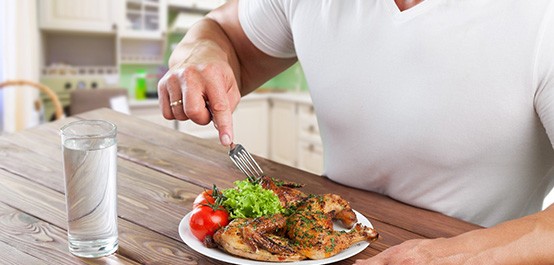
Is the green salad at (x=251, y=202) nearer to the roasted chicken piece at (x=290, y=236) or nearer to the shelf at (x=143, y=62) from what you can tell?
the roasted chicken piece at (x=290, y=236)

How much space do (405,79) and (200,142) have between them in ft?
2.11

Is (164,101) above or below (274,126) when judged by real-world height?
above

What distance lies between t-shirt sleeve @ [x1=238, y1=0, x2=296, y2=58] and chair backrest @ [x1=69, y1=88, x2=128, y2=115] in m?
2.77

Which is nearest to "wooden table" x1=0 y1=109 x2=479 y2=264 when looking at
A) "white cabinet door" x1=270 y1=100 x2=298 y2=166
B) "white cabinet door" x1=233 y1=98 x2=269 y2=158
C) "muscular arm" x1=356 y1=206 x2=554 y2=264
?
"muscular arm" x1=356 y1=206 x2=554 y2=264

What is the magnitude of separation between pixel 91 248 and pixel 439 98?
29.9 inches

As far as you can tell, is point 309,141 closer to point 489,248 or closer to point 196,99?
point 196,99

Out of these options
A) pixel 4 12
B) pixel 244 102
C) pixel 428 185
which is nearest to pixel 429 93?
pixel 428 185

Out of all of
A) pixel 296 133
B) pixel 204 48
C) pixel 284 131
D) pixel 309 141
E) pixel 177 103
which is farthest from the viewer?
Answer: pixel 284 131

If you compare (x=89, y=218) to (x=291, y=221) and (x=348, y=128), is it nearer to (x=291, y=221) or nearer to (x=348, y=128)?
(x=291, y=221)

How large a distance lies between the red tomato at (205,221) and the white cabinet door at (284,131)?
4.43m

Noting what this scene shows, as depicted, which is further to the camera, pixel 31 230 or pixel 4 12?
pixel 4 12

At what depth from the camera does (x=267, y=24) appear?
1.60 metres

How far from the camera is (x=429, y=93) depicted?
4.09ft

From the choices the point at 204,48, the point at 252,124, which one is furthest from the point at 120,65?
the point at 204,48
